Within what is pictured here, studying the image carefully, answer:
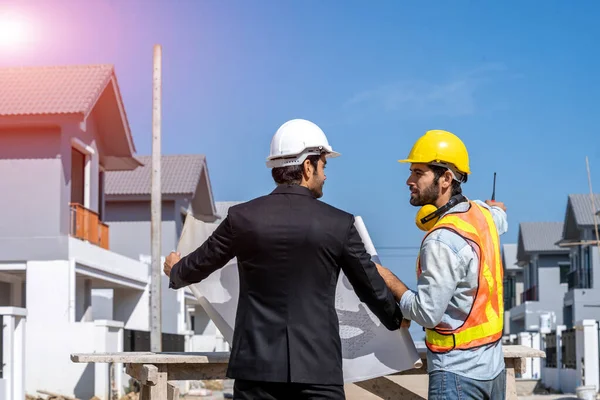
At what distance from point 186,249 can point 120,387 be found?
42.1 feet

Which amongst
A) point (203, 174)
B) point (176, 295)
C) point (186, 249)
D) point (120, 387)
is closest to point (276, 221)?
point (186, 249)

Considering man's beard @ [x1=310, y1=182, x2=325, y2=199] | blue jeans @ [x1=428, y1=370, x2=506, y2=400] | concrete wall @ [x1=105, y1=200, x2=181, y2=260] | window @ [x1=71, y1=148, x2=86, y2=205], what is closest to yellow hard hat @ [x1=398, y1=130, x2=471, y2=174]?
man's beard @ [x1=310, y1=182, x2=325, y2=199]

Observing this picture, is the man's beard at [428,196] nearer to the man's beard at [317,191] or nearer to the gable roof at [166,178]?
the man's beard at [317,191]

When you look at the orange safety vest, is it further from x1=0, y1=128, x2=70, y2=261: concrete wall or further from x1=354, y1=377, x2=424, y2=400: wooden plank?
x1=0, y1=128, x2=70, y2=261: concrete wall

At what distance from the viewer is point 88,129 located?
76.0 feet

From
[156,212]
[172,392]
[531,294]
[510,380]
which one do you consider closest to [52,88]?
[156,212]

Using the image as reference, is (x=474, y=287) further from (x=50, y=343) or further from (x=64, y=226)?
(x=64, y=226)

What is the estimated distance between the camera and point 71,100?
20.4 m

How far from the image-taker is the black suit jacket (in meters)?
4.16

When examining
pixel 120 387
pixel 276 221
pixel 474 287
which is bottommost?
pixel 120 387

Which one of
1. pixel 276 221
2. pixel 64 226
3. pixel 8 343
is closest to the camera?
pixel 276 221

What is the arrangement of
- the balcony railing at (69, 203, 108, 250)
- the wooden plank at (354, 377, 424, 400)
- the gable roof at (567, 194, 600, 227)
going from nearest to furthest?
1. the wooden plank at (354, 377, 424, 400)
2. the balcony railing at (69, 203, 108, 250)
3. the gable roof at (567, 194, 600, 227)

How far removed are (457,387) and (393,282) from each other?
0.57 metres

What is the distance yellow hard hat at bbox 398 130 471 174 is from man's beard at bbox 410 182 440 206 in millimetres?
115
